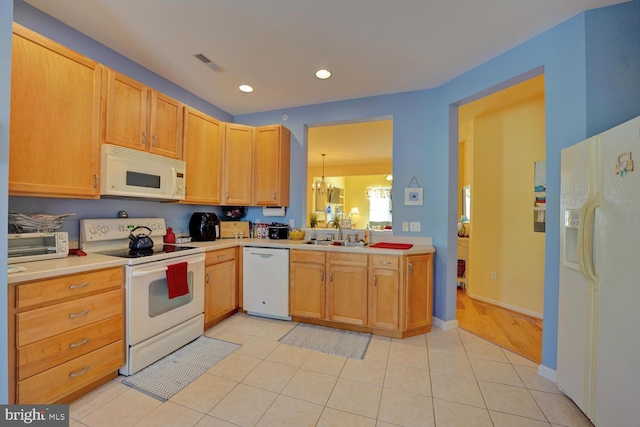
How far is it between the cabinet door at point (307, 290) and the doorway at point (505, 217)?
63.3 inches

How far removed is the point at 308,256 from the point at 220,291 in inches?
39.8

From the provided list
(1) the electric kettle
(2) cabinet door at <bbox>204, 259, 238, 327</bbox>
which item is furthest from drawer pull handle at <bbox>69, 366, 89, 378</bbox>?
(2) cabinet door at <bbox>204, 259, 238, 327</bbox>

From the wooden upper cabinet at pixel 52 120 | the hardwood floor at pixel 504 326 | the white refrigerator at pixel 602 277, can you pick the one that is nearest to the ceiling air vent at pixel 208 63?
the wooden upper cabinet at pixel 52 120

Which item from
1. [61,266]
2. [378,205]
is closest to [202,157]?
[61,266]

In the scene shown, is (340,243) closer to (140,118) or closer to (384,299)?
(384,299)

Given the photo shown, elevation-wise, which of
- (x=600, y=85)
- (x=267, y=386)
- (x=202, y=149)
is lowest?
(x=267, y=386)

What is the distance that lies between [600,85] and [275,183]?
2.99m

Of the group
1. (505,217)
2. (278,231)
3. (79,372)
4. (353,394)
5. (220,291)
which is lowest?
(353,394)

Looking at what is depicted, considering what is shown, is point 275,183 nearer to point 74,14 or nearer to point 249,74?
point 249,74

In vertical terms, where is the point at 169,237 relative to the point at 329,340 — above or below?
above

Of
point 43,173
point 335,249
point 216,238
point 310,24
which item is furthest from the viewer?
point 216,238

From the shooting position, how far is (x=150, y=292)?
2078mm

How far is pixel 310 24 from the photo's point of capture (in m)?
2.03

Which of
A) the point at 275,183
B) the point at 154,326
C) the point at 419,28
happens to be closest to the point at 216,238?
the point at 275,183
